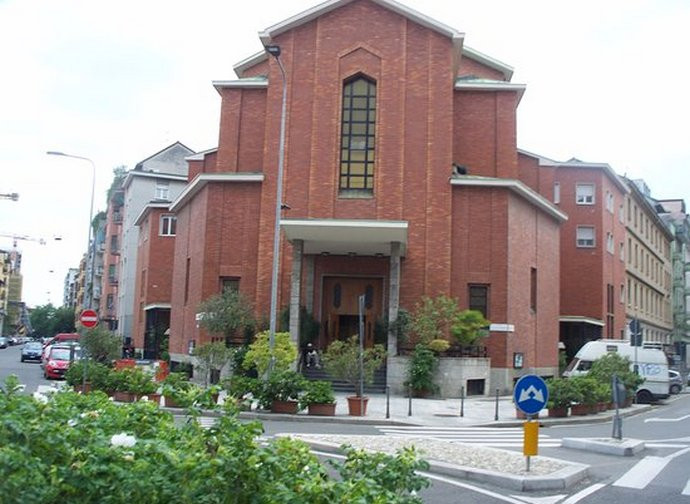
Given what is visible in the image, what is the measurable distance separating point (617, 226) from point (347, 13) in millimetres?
28467

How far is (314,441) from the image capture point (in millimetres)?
14695

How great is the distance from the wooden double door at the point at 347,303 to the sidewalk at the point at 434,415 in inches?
222

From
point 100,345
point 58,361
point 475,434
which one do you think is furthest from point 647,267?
point 475,434

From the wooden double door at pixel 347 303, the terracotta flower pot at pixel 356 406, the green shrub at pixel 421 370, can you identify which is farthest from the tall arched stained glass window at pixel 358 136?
the terracotta flower pot at pixel 356 406

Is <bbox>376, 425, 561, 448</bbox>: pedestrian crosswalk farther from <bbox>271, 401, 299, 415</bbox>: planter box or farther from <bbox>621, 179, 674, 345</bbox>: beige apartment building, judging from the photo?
<bbox>621, 179, 674, 345</bbox>: beige apartment building

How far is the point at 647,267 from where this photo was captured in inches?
2680

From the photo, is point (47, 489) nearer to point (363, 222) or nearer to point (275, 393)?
point (275, 393)

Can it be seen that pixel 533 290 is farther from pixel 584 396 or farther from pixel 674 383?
pixel 584 396

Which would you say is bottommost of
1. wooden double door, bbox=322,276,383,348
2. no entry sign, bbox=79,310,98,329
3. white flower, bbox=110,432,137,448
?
white flower, bbox=110,432,137,448

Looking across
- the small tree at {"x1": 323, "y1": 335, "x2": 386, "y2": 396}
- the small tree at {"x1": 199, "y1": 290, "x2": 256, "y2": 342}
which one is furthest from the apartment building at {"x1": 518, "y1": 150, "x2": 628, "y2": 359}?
the small tree at {"x1": 323, "y1": 335, "x2": 386, "y2": 396}

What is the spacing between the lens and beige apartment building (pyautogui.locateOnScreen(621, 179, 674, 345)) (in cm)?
5983

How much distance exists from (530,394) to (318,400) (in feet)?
31.7

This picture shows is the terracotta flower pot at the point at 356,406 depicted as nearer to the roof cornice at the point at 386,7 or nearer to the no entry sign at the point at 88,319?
the no entry sign at the point at 88,319

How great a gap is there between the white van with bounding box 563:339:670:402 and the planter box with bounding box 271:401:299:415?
17.0m
